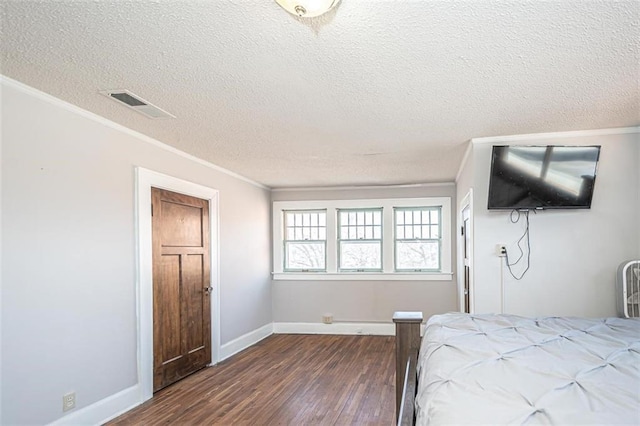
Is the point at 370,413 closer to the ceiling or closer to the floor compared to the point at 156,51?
closer to the floor

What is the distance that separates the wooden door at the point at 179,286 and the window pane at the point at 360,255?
2.69 metres

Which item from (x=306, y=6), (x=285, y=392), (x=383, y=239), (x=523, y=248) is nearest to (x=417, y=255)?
(x=383, y=239)

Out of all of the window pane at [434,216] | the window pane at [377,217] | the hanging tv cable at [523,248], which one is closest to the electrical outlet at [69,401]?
the hanging tv cable at [523,248]

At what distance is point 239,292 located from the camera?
19.8 feet

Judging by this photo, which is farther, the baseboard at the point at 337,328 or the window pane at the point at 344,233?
the window pane at the point at 344,233

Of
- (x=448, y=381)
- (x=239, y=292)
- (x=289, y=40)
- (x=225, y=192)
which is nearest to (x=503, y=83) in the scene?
(x=289, y=40)

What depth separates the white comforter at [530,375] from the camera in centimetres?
127

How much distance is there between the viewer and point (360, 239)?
7227 millimetres

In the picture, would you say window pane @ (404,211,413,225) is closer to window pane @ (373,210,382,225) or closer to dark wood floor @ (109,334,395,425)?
window pane @ (373,210,382,225)

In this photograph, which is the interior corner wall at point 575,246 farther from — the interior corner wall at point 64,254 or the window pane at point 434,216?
the interior corner wall at point 64,254

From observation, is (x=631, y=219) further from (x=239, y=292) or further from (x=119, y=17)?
(x=239, y=292)

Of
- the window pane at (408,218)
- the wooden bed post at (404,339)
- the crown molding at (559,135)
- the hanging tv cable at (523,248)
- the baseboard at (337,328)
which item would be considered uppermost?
the crown molding at (559,135)

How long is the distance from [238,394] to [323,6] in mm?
3614

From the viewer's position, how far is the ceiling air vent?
9.41 feet
